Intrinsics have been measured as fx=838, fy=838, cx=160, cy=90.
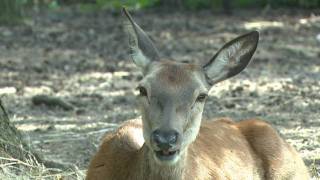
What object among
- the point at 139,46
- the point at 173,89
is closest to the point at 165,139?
the point at 173,89

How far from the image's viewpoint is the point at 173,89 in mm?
6094

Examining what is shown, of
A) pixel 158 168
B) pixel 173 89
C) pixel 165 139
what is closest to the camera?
pixel 165 139

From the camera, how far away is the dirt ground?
996 cm

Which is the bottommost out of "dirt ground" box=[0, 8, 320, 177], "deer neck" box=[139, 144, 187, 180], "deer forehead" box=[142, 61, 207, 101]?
"dirt ground" box=[0, 8, 320, 177]

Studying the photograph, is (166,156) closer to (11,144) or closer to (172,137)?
(172,137)

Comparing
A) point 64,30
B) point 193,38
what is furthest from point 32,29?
point 193,38

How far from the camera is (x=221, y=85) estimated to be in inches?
495

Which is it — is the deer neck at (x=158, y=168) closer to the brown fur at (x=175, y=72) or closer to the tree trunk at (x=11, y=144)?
the brown fur at (x=175, y=72)

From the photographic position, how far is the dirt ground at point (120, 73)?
996cm

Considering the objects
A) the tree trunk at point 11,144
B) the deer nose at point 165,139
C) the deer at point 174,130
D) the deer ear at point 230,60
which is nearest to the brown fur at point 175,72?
the deer at point 174,130

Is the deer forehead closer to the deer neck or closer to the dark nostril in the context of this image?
the dark nostril

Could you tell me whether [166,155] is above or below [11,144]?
above

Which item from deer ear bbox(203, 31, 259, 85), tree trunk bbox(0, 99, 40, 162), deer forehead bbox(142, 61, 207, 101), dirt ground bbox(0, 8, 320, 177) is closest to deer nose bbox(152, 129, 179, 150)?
deer forehead bbox(142, 61, 207, 101)

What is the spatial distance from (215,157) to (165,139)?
161 centimetres
